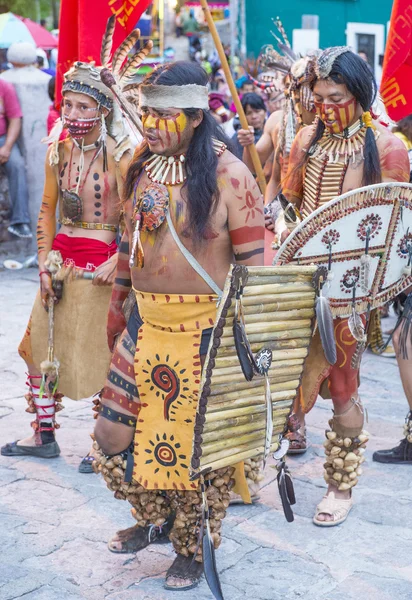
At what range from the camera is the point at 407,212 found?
384 centimetres

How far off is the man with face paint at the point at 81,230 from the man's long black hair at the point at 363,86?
111 centimetres

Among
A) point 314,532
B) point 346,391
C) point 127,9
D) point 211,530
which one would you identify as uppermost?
point 127,9

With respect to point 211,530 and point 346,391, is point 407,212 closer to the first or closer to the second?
point 346,391

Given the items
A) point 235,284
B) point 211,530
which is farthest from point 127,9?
point 211,530

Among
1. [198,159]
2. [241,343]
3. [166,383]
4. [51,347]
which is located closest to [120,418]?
[166,383]

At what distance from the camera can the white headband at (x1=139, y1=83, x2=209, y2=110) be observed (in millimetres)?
3262

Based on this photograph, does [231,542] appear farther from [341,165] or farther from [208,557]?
[341,165]

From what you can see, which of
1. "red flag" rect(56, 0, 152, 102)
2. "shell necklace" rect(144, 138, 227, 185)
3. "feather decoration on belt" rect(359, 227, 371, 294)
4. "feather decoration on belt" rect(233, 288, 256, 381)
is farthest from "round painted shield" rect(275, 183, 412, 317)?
"red flag" rect(56, 0, 152, 102)

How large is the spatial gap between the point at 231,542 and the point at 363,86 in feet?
6.44

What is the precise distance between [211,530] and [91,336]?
56.7 inches

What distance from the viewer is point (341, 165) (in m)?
3.94

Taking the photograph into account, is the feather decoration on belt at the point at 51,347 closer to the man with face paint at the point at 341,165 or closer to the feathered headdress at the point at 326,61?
the man with face paint at the point at 341,165

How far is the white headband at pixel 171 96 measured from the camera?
3262 mm

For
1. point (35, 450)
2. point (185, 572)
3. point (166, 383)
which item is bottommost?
point (35, 450)
